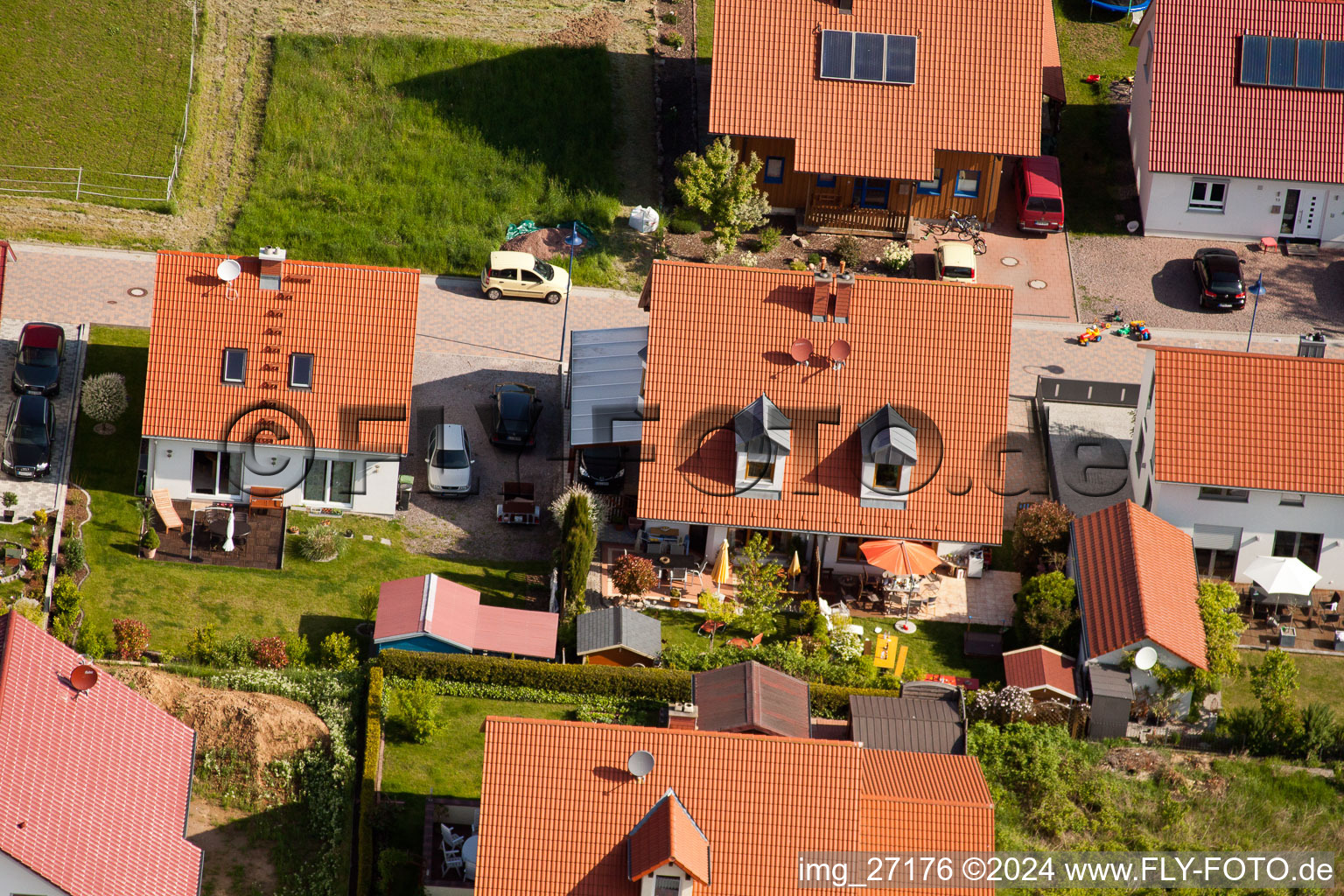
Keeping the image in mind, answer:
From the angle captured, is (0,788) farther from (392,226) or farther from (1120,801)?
(392,226)

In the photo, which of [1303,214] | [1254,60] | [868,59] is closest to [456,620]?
[868,59]

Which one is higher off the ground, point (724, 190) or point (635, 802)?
point (724, 190)

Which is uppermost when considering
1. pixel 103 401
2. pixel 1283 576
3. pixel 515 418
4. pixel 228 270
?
pixel 228 270

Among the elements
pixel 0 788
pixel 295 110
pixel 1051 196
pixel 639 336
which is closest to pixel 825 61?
pixel 1051 196

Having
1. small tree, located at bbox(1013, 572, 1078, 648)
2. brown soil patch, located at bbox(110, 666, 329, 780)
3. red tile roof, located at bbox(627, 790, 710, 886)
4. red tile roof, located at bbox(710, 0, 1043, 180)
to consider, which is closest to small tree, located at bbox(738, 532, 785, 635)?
small tree, located at bbox(1013, 572, 1078, 648)

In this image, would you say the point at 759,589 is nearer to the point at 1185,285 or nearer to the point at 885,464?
the point at 885,464

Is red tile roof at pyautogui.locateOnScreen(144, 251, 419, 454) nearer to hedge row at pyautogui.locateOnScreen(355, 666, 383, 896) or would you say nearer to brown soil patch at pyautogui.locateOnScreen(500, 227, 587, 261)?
hedge row at pyautogui.locateOnScreen(355, 666, 383, 896)

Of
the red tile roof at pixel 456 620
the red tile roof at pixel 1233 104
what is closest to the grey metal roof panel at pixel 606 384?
the red tile roof at pixel 456 620
